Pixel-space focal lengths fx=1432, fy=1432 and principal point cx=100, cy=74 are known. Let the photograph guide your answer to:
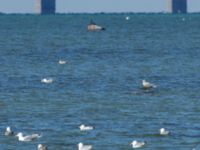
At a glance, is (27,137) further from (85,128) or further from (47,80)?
(47,80)

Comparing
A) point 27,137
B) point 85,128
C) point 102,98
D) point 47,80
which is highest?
point 27,137

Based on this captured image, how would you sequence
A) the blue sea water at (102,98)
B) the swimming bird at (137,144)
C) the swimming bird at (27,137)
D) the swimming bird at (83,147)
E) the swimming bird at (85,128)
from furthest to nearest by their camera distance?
the swimming bird at (85,128) < the blue sea water at (102,98) < the swimming bird at (27,137) < the swimming bird at (137,144) < the swimming bird at (83,147)

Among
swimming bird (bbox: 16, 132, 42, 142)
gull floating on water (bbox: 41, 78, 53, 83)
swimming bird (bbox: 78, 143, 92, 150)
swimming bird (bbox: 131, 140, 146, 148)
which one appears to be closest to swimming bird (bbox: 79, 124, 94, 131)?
swimming bird (bbox: 16, 132, 42, 142)

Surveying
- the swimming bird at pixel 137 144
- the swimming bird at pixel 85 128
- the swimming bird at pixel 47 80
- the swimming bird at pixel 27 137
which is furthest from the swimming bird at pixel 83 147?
the swimming bird at pixel 47 80

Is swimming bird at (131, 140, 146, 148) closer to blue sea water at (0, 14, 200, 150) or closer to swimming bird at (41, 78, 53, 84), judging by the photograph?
blue sea water at (0, 14, 200, 150)

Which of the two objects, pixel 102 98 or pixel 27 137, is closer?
pixel 27 137

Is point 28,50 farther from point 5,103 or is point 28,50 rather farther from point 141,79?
point 5,103

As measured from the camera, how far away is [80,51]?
76.6 meters

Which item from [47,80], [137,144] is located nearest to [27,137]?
[137,144]

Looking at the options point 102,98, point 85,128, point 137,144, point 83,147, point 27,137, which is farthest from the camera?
point 102,98

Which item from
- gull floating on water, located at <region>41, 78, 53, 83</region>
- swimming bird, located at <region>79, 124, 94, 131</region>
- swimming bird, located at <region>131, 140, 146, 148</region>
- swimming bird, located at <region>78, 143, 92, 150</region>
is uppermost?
swimming bird, located at <region>78, 143, 92, 150</region>

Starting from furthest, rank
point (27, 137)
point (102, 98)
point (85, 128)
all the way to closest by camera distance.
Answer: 1. point (102, 98)
2. point (85, 128)
3. point (27, 137)

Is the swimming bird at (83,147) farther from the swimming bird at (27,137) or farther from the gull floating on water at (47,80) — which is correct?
the gull floating on water at (47,80)

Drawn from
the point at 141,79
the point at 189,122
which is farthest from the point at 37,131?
the point at 141,79
